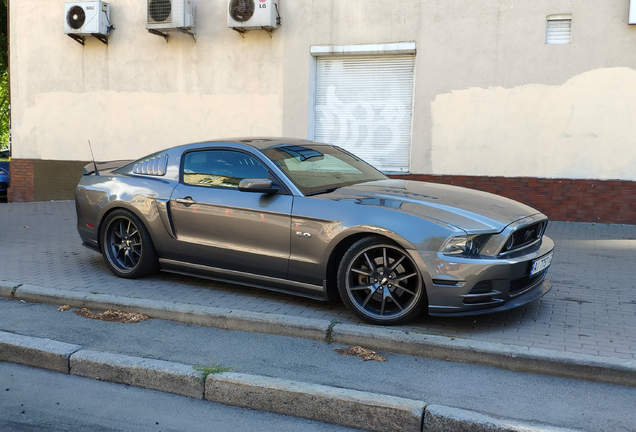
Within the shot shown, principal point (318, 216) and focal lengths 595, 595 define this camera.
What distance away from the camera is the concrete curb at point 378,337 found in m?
3.85

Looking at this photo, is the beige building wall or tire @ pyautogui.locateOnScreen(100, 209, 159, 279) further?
the beige building wall

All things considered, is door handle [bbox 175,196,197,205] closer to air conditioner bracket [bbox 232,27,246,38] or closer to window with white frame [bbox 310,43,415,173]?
window with white frame [bbox 310,43,415,173]

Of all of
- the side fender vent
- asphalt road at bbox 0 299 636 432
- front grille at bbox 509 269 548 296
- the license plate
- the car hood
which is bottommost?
asphalt road at bbox 0 299 636 432

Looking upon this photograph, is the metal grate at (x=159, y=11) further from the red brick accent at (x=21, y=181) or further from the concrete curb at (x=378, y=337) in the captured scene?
the concrete curb at (x=378, y=337)

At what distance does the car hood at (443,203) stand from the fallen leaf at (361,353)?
110 centimetres

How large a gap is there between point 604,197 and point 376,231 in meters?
7.16

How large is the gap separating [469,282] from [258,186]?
1.92m

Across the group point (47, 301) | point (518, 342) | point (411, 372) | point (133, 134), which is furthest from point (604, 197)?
point (133, 134)

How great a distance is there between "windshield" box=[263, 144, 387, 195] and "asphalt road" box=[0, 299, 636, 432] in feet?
4.69

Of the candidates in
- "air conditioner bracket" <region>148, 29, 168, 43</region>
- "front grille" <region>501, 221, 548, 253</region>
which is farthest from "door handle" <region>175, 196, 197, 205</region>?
"air conditioner bracket" <region>148, 29, 168, 43</region>

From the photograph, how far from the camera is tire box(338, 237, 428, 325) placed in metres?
4.57

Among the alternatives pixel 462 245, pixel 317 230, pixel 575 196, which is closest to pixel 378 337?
pixel 462 245

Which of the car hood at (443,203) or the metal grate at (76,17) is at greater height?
the metal grate at (76,17)

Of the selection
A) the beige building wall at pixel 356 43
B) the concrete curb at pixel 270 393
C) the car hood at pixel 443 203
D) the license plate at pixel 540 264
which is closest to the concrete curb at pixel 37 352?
the concrete curb at pixel 270 393
